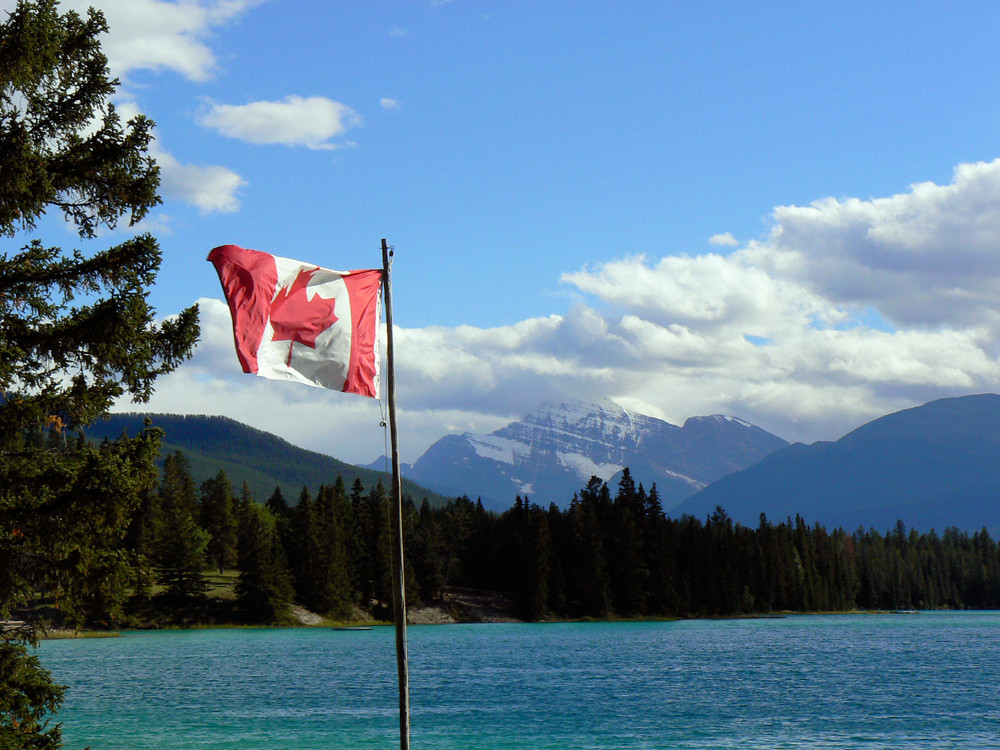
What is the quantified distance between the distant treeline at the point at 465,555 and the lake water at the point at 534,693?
19.5 m

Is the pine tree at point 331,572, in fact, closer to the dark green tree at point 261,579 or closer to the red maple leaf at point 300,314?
the dark green tree at point 261,579

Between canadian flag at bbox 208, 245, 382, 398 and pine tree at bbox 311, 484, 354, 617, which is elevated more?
canadian flag at bbox 208, 245, 382, 398

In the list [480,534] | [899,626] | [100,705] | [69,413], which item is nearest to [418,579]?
[480,534]

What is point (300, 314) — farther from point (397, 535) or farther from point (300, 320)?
point (397, 535)

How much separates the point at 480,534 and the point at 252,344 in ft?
512

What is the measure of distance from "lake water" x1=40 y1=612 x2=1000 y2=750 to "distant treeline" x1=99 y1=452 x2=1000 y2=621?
63.9ft

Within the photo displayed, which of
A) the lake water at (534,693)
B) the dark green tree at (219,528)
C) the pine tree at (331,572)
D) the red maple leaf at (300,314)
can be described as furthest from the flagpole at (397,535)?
the dark green tree at (219,528)

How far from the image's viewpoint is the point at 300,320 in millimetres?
17484

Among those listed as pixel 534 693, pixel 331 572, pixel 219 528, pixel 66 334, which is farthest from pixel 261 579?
pixel 66 334

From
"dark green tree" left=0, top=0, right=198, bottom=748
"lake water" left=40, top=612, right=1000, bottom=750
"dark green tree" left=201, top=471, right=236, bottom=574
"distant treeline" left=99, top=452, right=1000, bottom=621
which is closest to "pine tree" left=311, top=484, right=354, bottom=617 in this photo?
"distant treeline" left=99, top=452, right=1000, bottom=621

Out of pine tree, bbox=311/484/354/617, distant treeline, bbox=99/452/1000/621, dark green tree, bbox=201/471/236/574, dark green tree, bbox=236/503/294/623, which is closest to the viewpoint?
dark green tree, bbox=236/503/294/623

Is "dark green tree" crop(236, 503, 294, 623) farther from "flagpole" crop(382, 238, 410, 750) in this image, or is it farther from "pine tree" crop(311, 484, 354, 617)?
"flagpole" crop(382, 238, 410, 750)

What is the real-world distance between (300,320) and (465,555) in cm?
15474

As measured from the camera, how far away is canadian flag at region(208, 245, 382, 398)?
672 inches
